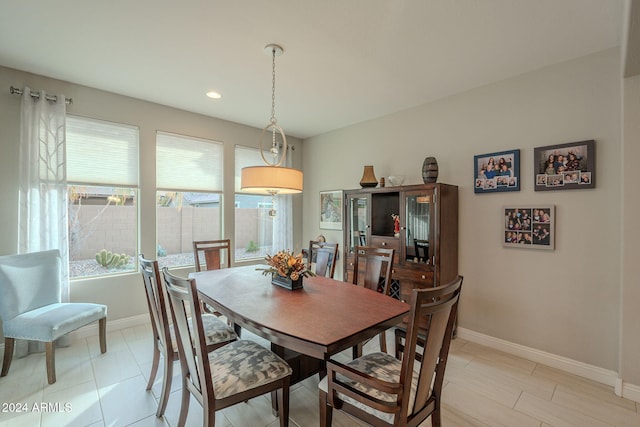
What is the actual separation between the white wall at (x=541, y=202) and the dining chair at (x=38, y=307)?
3797 millimetres

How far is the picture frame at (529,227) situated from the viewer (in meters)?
2.63

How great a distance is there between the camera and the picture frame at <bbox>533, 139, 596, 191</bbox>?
2430 millimetres

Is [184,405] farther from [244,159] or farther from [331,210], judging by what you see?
[244,159]

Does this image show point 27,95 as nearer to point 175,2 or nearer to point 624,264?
point 175,2

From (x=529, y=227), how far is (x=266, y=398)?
281cm

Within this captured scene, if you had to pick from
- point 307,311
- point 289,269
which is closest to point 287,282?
point 289,269

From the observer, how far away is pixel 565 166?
2.54 meters

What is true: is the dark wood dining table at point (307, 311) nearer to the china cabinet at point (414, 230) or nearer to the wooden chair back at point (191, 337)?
the wooden chair back at point (191, 337)

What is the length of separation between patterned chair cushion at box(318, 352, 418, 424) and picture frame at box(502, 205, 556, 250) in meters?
1.94

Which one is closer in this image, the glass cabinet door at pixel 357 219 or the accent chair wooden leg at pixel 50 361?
the accent chair wooden leg at pixel 50 361

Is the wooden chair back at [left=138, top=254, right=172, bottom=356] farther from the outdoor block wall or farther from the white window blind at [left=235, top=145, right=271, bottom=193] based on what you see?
the white window blind at [left=235, top=145, right=271, bottom=193]

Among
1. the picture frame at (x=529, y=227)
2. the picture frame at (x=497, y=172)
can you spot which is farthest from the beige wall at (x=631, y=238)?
the picture frame at (x=497, y=172)

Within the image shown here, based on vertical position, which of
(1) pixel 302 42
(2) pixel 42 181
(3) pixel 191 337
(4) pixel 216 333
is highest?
(1) pixel 302 42

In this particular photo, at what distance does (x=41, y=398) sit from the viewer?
2107mm
